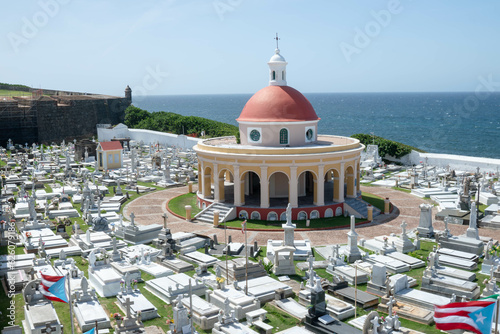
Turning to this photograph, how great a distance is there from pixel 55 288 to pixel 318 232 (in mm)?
15984

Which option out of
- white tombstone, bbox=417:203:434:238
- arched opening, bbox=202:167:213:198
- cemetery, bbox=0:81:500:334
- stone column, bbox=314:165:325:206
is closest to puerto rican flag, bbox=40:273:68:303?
cemetery, bbox=0:81:500:334

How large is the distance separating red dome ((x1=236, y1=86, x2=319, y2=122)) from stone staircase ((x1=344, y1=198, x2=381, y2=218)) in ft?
20.2

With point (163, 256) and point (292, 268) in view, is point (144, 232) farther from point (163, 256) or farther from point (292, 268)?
point (292, 268)

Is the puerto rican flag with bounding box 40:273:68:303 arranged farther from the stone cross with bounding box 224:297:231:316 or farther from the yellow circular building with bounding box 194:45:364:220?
the yellow circular building with bounding box 194:45:364:220

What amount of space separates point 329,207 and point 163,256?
1197cm

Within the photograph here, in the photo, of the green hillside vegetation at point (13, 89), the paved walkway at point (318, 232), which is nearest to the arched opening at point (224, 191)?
the paved walkway at point (318, 232)

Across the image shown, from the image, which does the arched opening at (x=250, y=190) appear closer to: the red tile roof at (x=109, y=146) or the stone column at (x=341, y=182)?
the stone column at (x=341, y=182)

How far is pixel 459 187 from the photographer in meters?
36.9

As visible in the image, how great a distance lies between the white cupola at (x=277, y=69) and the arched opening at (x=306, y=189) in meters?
6.78

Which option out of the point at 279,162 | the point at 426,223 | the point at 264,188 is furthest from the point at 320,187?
the point at 426,223

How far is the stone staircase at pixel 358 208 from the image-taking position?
29688mm

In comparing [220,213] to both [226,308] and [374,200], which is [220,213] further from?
[226,308]

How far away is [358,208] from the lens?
99.3 feet

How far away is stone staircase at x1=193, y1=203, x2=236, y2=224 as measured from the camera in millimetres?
28689
